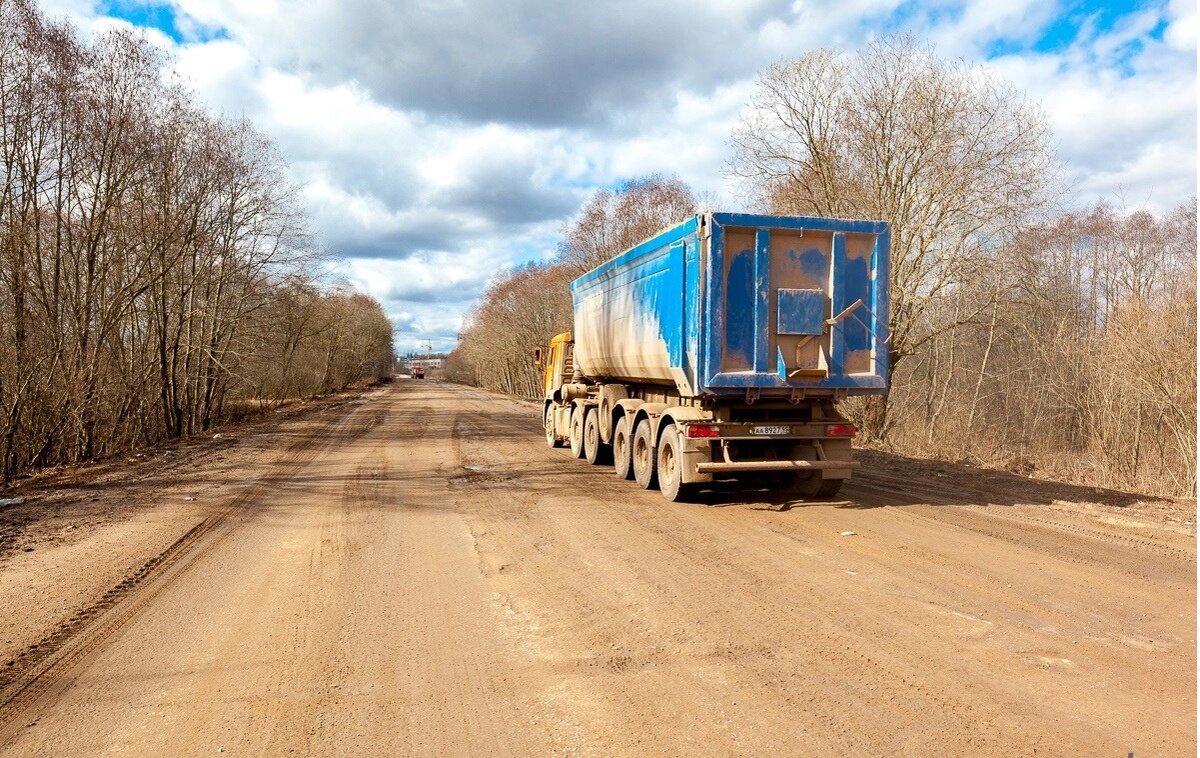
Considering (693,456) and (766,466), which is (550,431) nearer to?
(693,456)

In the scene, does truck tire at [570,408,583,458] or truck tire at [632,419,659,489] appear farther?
truck tire at [570,408,583,458]

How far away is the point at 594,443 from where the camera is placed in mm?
13195

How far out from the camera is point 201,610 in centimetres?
521

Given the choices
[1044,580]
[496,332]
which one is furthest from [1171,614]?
[496,332]

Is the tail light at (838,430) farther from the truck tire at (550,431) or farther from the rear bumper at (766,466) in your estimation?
the truck tire at (550,431)

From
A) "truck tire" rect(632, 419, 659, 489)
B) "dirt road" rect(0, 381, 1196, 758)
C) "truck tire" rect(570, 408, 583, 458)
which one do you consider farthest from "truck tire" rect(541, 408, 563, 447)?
"dirt road" rect(0, 381, 1196, 758)

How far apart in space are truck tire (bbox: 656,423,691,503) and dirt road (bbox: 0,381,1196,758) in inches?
26.8

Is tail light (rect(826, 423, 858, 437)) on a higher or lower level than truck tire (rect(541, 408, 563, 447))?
higher

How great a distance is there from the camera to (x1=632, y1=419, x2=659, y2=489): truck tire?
10172 millimetres

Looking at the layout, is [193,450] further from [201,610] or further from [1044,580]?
[1044,580]

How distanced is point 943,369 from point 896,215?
10.3 m

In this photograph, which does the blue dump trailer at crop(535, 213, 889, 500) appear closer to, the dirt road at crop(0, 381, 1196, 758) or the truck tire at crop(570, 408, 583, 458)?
the dirt road at crop(0, 381, 1196, 758)

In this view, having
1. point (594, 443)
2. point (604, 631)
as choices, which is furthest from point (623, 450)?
point (604, 631)

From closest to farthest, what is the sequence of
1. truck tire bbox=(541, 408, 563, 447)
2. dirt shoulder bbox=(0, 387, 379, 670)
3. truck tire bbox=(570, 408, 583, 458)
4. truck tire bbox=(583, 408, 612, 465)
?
dirt shoulder bbox=(0, 387, 379, 670) < truck tire bbox=(583, 408, 612, 465) < truck tire bbox=(570, 408, 583, 458) < truck tire bbox=(541, 408, 563, 447)
